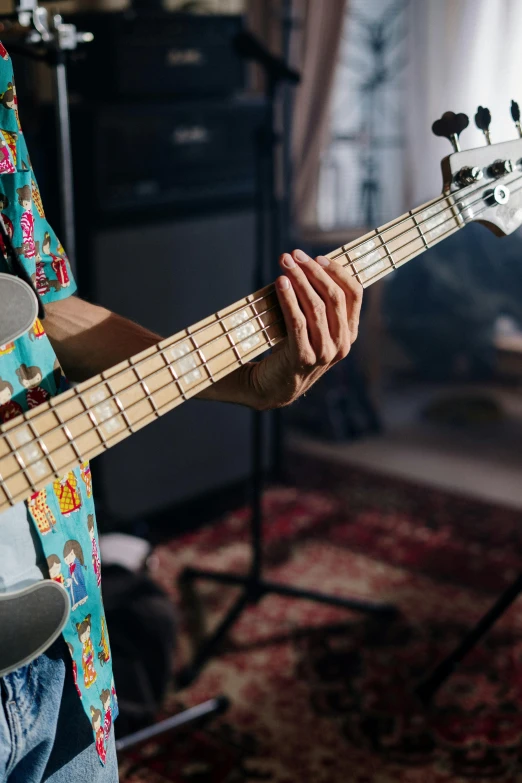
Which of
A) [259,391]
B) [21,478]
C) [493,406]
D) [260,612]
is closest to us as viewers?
[21,478]

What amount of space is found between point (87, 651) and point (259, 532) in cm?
122

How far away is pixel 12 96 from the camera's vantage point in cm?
82

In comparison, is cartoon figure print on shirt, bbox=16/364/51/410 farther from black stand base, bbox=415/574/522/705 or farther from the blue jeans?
black stand base, bbox=415/574/522/705

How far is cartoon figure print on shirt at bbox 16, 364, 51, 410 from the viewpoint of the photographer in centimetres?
80

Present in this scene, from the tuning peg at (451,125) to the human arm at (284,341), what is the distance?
0.26 meters

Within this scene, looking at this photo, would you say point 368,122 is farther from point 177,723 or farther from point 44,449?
point 44,449

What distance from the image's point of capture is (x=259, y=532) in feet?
6.71

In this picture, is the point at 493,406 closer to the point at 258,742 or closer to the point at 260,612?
the point at 260,612

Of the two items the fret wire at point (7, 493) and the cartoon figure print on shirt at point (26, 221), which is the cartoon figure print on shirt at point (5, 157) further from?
the fret wire at point (7, 493)

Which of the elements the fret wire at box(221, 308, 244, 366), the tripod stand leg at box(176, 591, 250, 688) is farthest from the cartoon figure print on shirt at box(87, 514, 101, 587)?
the tripod stand leg at box(176, 591, 250, 688)

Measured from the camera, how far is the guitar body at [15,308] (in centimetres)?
77

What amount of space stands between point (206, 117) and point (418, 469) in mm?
1360

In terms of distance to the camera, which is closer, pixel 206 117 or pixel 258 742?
pixel 258 742

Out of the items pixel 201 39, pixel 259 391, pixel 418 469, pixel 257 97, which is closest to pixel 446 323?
pixel 418 469
